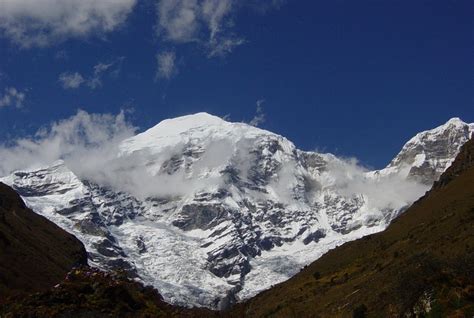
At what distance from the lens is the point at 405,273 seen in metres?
55.2

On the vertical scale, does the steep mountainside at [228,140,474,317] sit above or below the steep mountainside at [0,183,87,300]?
below

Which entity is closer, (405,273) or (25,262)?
(405,273)

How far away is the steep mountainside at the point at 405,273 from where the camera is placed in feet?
171

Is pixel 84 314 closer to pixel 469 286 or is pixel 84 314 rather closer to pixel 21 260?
pixel 469 286

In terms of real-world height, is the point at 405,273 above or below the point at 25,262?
below

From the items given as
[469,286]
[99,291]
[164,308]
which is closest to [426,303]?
[469,286]

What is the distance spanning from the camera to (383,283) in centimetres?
9269

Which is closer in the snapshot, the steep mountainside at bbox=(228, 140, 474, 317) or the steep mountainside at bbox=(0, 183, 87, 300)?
the steep mountainside at bbox=(228, 140, 474, 317)

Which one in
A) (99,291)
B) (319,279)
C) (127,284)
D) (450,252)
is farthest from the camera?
(319,279)

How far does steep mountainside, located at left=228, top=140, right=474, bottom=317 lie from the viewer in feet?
171

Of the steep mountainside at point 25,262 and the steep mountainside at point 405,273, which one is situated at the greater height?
the steep mountainside at point 25,262

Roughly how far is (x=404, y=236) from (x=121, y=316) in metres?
106

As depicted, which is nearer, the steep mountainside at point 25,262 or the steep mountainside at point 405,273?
the steep mountainside at point 405,273

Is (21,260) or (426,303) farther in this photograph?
(21,260)
